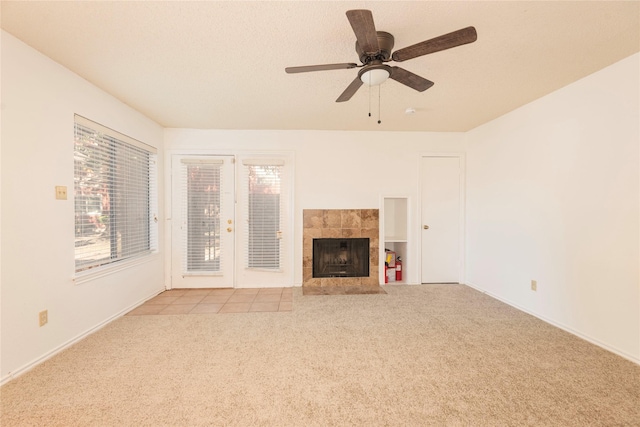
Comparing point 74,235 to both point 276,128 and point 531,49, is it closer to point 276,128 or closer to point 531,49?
point 276,128

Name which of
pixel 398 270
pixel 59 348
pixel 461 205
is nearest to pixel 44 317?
pixel 59 348

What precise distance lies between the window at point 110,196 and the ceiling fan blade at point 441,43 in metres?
2.96

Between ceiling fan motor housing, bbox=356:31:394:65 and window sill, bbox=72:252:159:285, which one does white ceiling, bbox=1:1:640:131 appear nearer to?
ceiling fan motor housing, bbox=356:31:394:65

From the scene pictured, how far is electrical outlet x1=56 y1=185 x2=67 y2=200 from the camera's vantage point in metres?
2.22

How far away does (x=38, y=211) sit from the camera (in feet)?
6.77

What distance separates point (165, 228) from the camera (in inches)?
155

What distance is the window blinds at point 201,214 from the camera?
3.98 metres

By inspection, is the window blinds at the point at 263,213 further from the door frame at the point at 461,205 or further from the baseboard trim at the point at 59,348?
the door frame at the point at 461,205

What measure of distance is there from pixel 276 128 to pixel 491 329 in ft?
12.3

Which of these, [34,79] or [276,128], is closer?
[34,79]

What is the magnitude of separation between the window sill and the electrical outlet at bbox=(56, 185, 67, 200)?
0.73 m

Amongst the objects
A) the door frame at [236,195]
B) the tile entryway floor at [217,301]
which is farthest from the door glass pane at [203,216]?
the tile entryway floor at [217,301]

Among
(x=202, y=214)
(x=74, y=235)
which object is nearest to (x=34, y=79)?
(x=74, y=235)

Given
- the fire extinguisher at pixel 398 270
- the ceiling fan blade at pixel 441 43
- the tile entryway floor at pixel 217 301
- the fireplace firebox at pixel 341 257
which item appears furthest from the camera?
the fire extinguisher at pixel 398 270
